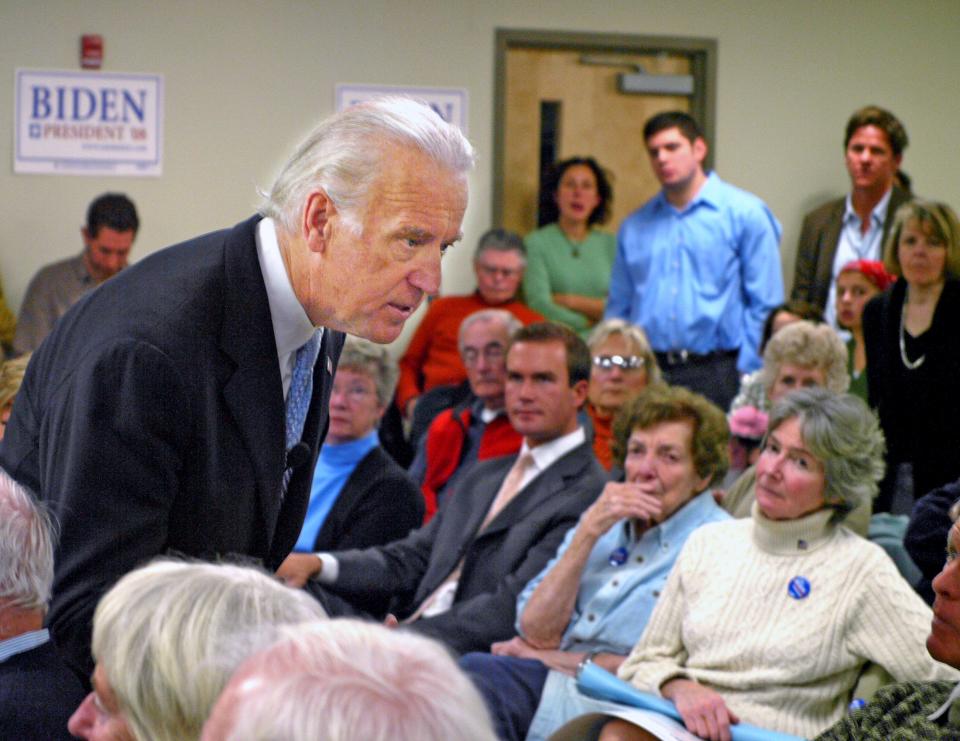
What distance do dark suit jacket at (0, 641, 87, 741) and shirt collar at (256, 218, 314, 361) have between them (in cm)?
48

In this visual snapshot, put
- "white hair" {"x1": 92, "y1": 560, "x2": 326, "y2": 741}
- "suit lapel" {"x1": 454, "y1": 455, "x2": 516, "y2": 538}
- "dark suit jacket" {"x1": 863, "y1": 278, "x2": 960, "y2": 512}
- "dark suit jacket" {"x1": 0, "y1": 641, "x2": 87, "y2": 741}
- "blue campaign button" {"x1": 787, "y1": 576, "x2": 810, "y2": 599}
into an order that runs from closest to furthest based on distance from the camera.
Answer: "white hair" {"x1": 92, "y1": 560, "x2": 326, "y2": 741}, "dark suit jacket" {"x1": 0, "y1": 641, "x2": 87, "y2": 741}, "blue campaign button" {"x1": 787, "y1": 576, "x2": 810, "y2": 599}, "suit lapel" {"x1": 454, "y1": 455, "x2": 516, "y2": 538}, "dark suit jacket" {"x1": 863, "y1": 278, "x2": 960, "y2": 512}

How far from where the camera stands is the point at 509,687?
2971 mm

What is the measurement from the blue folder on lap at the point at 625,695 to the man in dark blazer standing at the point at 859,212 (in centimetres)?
277

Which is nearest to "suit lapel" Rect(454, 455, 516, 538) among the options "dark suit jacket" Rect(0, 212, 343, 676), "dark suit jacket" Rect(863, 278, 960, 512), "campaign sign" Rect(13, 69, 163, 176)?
"dark suit jacket" Rect(863, 278, 960, 512)

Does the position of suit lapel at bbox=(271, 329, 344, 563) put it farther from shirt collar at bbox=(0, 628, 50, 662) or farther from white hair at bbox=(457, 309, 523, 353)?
white hair at bbox=(457, 309, 523, 353)

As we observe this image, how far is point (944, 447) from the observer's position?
3.76 meters

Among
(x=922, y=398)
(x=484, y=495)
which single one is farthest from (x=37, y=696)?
(x=922, y=398)

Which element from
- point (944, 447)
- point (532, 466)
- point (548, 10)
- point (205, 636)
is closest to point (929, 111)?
point (548, 10)

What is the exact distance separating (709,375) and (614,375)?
3.56 feet

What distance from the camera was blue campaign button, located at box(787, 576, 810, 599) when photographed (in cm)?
273

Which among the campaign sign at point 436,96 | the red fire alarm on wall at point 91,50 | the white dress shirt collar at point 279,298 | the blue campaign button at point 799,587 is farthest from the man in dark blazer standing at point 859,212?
the white dress shirt collar at point 279,298

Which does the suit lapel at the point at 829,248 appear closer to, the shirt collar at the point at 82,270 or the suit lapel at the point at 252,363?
the shirt collar at the point at 82,270

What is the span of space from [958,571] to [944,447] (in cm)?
184

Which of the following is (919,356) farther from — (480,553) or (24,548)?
(24,548)
